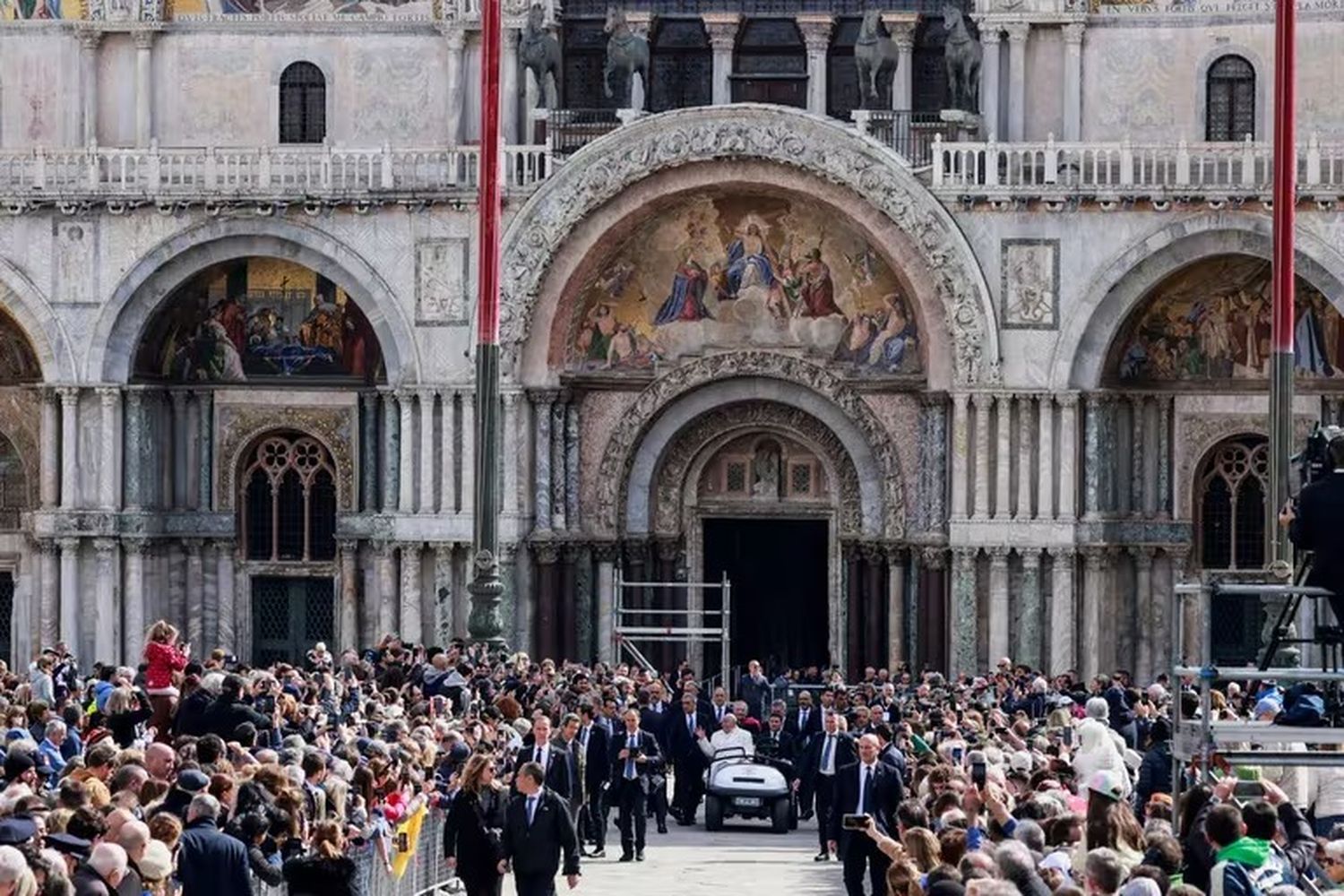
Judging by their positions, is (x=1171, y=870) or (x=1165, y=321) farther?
(x=1165, y=321)

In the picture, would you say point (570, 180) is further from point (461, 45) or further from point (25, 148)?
point (25, 148)

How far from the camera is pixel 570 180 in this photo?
2291 inches

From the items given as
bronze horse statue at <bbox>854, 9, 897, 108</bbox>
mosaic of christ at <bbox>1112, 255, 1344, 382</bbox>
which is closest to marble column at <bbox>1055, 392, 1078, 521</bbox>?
mosaic of christ at <bbox>1112, 255, 1344, 382</bbox>

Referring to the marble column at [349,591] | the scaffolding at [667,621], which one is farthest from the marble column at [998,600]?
the marble column at [349,591]

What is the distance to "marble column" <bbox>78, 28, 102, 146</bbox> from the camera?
61.8m

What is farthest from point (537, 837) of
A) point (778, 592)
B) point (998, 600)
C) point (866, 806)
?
point (778, 592)

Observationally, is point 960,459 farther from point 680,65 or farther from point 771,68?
point 680,65

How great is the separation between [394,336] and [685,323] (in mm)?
4827

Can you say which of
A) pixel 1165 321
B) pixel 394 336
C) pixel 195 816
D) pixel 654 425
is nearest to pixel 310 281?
pixel 394 336

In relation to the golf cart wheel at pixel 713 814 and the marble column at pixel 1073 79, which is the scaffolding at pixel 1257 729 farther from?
the marble column at pixel 1073 79

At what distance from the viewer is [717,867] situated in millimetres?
42594

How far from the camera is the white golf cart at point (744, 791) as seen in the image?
46656 mm

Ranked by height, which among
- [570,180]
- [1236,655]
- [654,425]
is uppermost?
[570,180]

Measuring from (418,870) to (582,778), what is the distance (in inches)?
272
